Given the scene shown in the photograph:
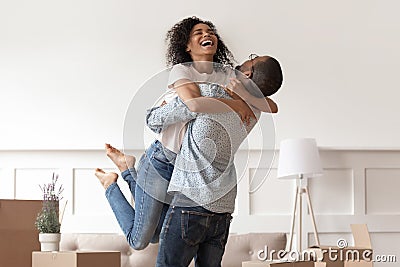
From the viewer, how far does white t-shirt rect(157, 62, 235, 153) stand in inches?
97.8

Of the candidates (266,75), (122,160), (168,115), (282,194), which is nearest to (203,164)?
(168,115)

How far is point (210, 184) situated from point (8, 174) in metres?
2.68

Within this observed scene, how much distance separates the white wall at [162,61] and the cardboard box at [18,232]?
1671 mm

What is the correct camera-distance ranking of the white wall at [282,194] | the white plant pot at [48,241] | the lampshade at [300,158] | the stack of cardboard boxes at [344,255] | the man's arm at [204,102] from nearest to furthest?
the man's arm at [204,102]
the white plant pot at [48,241]
the stack of cardboard boxes at [344,255]
the lampshade at [300,158]
the white wall at [282,194]

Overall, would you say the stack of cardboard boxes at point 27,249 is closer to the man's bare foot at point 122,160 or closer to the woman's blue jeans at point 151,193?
the woman's blue jeans at point 151,193

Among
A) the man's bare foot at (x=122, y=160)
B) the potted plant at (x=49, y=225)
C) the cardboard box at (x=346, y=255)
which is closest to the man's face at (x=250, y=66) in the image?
the man's bare foot at (x=122, y=160)

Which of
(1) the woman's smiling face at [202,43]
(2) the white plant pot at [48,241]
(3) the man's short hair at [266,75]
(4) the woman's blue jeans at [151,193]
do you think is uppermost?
(1) the woman's smiling face at [202,43]

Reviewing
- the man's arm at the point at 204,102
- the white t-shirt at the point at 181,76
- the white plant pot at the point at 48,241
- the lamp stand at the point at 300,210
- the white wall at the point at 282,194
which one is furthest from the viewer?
the white wall at the point at 282,194

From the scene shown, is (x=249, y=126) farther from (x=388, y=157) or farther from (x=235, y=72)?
(x=388, y=157)

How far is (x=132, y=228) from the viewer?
110 inches

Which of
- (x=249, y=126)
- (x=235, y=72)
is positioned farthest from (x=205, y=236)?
(x=235, y=72)

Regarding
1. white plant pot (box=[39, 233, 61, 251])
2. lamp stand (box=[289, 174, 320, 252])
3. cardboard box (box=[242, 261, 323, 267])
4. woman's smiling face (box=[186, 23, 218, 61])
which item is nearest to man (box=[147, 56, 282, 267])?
woman's smiling face (box=[186, 23, 218, 61])

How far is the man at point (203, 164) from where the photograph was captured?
243cm

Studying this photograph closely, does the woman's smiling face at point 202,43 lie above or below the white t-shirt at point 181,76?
above
